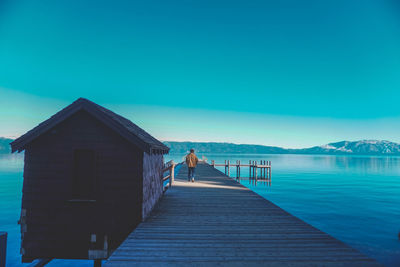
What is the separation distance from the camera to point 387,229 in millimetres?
17844

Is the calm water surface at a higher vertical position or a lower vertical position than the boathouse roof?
lower

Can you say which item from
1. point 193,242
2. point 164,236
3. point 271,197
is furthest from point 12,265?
point 271,197

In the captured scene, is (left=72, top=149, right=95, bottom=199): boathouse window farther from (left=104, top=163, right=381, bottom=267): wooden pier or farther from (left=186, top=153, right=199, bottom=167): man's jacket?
(left=186, top=153, right=199, bottom=167): man's jacket

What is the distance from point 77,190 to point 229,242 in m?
5.53

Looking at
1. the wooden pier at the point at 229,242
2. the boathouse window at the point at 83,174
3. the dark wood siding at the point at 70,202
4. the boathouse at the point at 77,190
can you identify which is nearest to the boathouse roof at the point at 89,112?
the boathouse at the point at 77,190

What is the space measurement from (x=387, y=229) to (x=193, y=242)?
19.6 m

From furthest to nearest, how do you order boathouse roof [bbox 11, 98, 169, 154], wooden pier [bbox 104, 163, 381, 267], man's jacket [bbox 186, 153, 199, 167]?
man's jacket [bbox 186, 153, 199, 167], boathouse roof [bbox 11, 98, 169, 154], wooden pier [bbox 104, 163, 381, 267]

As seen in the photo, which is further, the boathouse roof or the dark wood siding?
the dark wood siding

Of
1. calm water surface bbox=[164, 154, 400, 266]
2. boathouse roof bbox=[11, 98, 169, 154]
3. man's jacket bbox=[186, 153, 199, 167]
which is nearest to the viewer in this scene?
boathouse roof bbox=[11, 98, 169, 154]

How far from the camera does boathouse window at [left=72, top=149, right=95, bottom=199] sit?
26.1ft

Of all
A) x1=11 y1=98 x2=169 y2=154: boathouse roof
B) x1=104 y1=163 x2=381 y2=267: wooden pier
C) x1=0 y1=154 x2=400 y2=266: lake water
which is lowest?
x1=0 y1=154 x2=400 y2=266: lake water

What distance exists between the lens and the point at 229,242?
20.0 feet

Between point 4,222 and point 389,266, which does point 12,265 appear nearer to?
point 4,222

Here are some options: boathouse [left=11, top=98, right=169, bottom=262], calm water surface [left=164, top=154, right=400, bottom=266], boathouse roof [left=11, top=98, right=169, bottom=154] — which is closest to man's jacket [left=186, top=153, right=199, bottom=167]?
boathouse [left=11, top=98, right=169, bottom=262]
